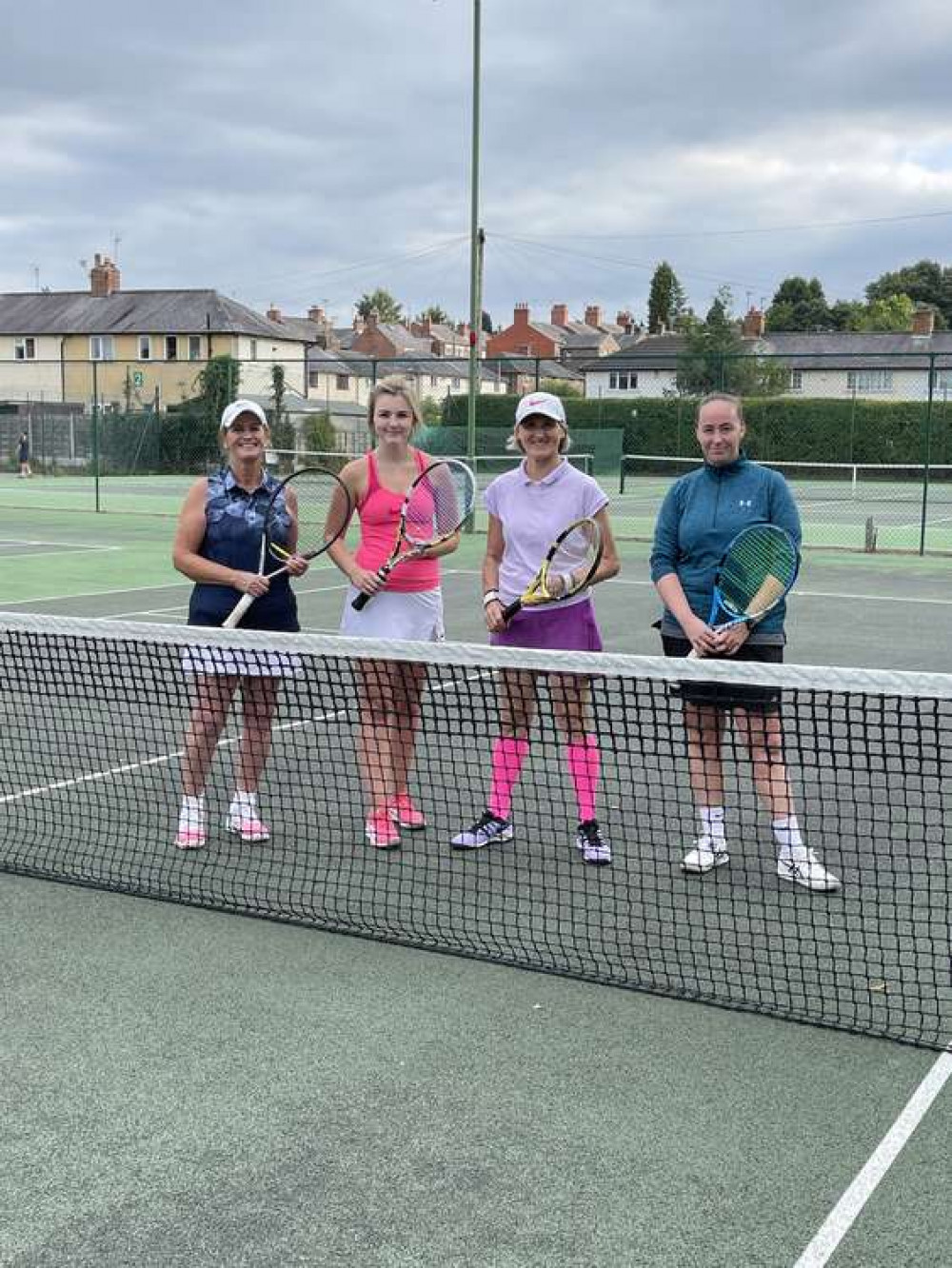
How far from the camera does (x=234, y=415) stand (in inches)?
214

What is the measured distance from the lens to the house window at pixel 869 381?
46.7 metres

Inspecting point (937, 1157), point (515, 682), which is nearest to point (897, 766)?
point (515, 682)

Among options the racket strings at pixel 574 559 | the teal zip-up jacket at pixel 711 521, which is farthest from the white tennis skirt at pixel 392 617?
the teal zip-up jacket at pixel 711 521

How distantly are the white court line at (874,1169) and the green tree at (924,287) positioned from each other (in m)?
113

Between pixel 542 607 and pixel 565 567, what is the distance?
0.58 ft

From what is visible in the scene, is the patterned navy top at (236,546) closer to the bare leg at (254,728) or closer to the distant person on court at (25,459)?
the bare leg at (254,728)

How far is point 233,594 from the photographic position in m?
5.60

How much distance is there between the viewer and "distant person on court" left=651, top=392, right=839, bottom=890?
5082mm

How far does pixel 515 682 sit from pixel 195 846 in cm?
141

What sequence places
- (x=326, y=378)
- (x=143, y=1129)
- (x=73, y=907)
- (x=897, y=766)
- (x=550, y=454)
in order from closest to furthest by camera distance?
(x=143, y=1129)
(x=73, y=907)
(x=550, y=454)
(x=897, y=766)
(x=326, y=378)

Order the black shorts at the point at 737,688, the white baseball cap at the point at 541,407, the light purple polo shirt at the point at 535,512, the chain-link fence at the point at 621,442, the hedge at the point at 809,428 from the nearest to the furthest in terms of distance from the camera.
A: 1. the black shorts at the point at 737,688
2. the white baseball cap at the point at 541,407
3. the light purple polo shirt at the point at 535,512
4. the chain-link fence at the point at 621,442
5. the hedge at the point at 809,428

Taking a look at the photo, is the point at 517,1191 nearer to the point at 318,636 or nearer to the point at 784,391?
the point at 318,636

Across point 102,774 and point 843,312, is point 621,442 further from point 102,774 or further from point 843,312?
point 843,312

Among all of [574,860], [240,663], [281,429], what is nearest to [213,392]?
[281,429]
